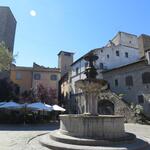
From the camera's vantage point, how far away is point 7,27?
39688 mm

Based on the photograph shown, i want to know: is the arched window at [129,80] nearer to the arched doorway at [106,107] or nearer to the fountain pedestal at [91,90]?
the arched doorway at [106,107]

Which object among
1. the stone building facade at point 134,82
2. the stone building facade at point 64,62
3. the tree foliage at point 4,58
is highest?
the stone building facade at point 64,62

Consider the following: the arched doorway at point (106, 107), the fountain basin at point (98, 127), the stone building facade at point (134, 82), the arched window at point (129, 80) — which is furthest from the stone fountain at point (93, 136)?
the arched window at point (129, 80)

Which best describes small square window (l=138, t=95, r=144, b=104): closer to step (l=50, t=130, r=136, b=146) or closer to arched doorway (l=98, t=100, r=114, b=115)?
arched doorway (l=98, t=100, r=114, b=115)

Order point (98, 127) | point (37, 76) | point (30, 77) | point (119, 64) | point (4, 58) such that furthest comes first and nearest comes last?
point (30, 77), point (37, 76), point (119, 64), point (4, 58), point (98, 127)

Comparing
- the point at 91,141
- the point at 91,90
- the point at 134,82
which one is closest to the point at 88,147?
the point at 91,141

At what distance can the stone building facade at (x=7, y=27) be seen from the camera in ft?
126

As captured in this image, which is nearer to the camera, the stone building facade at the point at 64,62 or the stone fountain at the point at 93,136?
the stone fountain at the point at 93,136

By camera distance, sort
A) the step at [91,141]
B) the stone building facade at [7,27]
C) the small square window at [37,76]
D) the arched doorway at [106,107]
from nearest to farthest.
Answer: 1. the step at [91,141]
2. the arched doorway at [106,107]
3. the stone building facade at [7,27]
4. the small square window at [37,76]

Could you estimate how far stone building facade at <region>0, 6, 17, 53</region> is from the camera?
1516 inches

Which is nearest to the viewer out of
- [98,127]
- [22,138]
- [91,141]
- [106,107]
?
[91,141]

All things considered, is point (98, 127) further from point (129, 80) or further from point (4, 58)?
point (129, 80)

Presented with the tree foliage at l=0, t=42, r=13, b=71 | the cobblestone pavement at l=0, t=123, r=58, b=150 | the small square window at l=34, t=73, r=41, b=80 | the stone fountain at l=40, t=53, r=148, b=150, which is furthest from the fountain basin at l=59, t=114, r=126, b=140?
the small square window at l=34, t=73, r=41, b=80

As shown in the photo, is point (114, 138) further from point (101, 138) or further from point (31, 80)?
point (31, 80)
